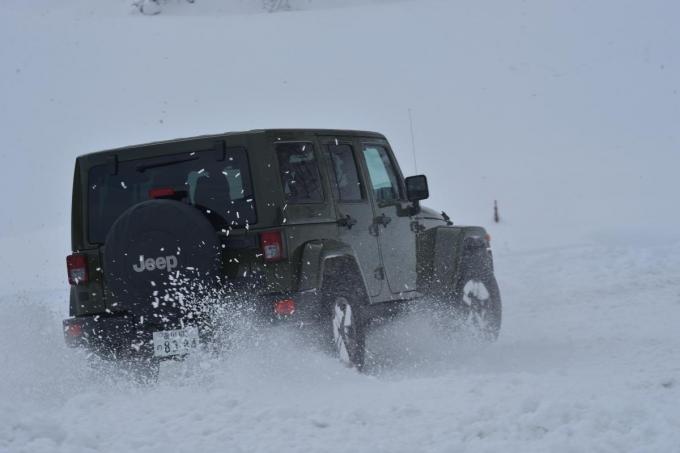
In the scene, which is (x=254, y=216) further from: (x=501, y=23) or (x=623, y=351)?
(x=501, y=23)

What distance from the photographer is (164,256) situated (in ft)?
20.6

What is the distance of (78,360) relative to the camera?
6.99 m

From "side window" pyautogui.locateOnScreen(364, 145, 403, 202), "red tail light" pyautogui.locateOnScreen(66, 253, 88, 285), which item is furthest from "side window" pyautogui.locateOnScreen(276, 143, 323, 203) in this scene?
"red tail light" pyautogui.locateOnScreen(66, 253, 88, 285)

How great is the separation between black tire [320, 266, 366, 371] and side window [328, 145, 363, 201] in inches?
27.5

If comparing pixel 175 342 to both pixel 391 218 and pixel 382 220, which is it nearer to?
pixel 382 220

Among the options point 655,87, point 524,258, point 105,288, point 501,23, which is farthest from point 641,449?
point 501,23

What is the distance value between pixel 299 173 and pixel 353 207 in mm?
744

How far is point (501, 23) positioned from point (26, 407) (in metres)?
32.1

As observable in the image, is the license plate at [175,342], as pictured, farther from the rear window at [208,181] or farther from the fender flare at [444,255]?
the fender flare at [444,255]

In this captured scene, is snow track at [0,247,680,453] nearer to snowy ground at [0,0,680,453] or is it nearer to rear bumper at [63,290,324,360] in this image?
snowy ground at [0,0,680,453]

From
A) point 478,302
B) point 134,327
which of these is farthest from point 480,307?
point 134,327

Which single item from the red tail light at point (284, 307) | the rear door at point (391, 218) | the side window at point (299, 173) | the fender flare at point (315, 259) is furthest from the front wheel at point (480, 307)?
the red tail light at point (284, 307)

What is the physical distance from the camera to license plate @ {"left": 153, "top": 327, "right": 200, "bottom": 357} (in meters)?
6.38

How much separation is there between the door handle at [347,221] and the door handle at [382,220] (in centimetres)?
44
